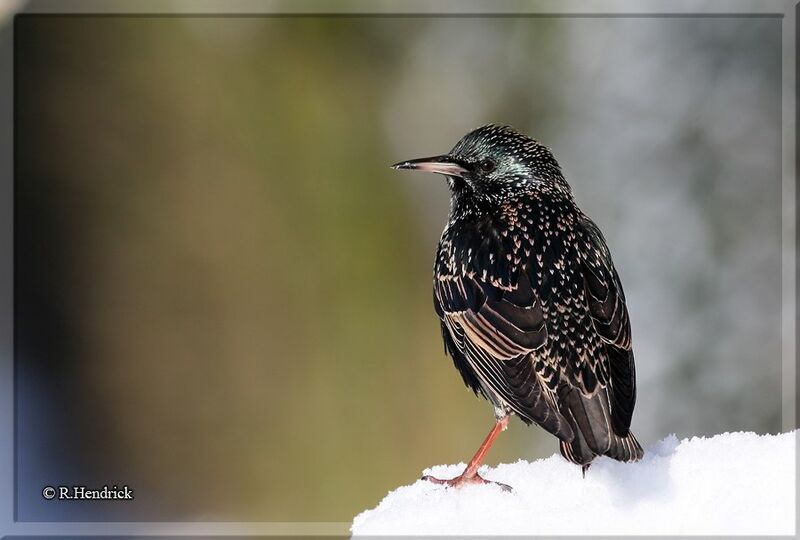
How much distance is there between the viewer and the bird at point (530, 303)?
2.49m

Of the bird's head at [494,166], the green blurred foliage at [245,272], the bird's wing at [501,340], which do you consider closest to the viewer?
the bird's wing at [501,340]

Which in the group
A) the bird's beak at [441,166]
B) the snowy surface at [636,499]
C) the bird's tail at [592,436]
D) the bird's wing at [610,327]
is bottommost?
the snowy surface at [636,499]

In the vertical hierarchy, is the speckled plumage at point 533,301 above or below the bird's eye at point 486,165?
below

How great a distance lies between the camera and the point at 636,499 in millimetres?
2424

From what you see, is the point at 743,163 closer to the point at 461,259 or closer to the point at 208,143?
the point at 461,259

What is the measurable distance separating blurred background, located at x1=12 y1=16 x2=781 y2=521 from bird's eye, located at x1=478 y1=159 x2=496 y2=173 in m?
1.62

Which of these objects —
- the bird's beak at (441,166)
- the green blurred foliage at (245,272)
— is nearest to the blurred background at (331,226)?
the green blurred foliage at (245,272)

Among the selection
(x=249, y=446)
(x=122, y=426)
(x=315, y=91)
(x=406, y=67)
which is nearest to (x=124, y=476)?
(x=122, y=426)

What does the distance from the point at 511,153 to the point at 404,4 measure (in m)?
1.33

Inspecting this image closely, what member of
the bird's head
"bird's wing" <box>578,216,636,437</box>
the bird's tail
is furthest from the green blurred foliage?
the bird's tail

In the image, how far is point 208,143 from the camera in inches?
194

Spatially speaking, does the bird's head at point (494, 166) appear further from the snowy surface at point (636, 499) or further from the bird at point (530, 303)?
the snowy surface at point (636, 499)

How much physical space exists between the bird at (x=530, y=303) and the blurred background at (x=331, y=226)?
1.60 m

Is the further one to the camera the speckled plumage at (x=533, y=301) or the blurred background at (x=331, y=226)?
the blurred background at (x=331, y=226)
